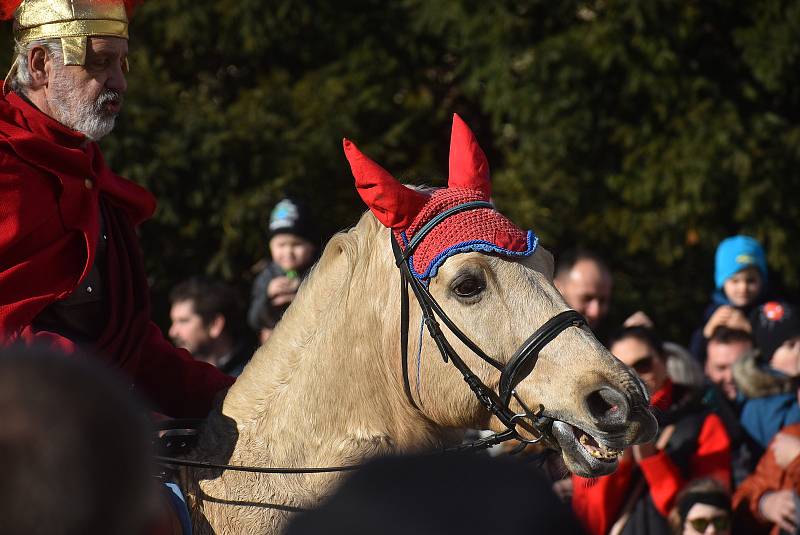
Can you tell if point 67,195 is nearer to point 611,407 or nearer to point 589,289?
point 611,407

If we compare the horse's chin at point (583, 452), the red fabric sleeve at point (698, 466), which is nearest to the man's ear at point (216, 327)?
the red fabric sleeve at point (698, 466)

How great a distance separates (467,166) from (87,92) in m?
1.08

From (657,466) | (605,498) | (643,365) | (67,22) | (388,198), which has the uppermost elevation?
(67,22)

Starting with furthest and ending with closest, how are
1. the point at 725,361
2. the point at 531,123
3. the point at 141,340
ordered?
the point at 531,123 < the point at 725,361 < the point at 141,340

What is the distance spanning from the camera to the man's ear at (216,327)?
20.1 feet

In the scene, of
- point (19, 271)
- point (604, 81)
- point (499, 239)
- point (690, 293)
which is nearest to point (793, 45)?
point (604, 81)

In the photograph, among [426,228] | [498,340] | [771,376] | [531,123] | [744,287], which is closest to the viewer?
[498,340]

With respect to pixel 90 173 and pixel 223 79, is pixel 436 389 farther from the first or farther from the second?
pixel 223 79

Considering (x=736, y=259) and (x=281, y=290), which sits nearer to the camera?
(x=281, y=290)

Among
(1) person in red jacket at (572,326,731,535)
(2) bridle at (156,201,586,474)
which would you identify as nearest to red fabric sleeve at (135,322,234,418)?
(2) bridle at (156,201,586,474)

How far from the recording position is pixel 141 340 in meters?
3.35

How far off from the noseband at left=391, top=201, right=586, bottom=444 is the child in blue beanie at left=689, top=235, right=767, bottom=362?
13.3 feet

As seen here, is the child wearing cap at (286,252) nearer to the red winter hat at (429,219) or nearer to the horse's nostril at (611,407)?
the red winter hat at (429,219)

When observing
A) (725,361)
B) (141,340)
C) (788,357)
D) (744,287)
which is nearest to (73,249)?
(141,340)
